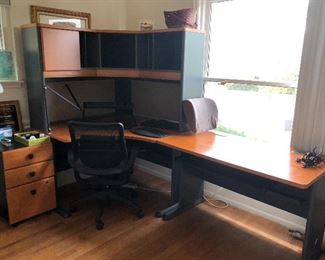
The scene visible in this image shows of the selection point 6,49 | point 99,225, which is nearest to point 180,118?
point 99,225

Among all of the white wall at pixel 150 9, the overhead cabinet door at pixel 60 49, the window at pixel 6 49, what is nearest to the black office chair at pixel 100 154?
the overhead cabinet door at pixel 60 49

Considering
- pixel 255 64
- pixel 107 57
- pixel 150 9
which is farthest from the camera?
pixel 150 9

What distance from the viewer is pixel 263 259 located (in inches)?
84.9

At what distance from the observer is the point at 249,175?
2.39 m

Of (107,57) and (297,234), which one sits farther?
(107,57)

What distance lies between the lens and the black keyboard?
262 centimetres

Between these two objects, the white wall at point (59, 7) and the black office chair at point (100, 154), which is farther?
the white wall at point (59, 7)

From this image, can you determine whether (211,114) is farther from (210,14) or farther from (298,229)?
(298,229)

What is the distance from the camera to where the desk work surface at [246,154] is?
179cm

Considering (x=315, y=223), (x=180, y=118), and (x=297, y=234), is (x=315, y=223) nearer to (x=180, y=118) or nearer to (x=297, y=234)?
(x=297, y=234)

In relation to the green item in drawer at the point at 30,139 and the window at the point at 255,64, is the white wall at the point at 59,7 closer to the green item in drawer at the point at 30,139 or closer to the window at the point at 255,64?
the green item in drawer at the point at 30,139

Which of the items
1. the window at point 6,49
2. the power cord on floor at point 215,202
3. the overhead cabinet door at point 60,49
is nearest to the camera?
the overhead cabinet door at point 60,49

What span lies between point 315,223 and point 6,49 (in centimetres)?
289

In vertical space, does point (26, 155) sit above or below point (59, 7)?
below
